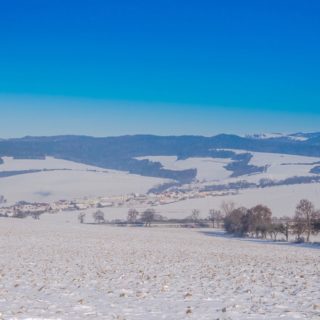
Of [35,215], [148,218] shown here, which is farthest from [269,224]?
[35,215]

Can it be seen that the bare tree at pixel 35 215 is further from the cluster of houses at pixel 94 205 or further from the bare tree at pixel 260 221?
the bare tree at pixel 260 221

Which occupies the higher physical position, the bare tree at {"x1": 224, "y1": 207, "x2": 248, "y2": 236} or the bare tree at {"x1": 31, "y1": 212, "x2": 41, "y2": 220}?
the bare tree at {"x1": 224, "y1": 207, "x2": 248, "y2": 236}

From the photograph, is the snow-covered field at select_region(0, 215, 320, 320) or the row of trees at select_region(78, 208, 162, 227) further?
the row of trees at select_region(78, 208, 162, 227)

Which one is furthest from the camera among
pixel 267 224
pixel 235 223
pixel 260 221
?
pixel 235 223

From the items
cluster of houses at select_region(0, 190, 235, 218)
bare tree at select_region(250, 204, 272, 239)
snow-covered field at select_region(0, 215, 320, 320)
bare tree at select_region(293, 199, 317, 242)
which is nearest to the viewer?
snow-covered field at select_region(0, 215, 320, 320)

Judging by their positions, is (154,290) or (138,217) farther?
(138,217)

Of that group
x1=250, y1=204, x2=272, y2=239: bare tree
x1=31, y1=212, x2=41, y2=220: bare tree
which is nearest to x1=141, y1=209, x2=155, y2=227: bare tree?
x1=31, y1=212, x2=41, y2=220: bare tree

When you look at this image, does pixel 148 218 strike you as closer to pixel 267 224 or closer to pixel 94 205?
pixel 267 224

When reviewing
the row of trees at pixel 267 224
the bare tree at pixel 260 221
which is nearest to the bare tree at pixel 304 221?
the row of trees at pixel 267 224

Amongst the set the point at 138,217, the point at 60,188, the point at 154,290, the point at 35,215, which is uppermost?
the point at 60,188

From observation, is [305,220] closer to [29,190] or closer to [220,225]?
[220,225]

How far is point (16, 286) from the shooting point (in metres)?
17.0

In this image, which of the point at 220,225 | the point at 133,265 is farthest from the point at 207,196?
the point at 133,265

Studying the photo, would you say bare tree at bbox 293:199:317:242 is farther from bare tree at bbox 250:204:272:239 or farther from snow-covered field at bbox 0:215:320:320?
snow-covered field at bbox 0:215:320:320
